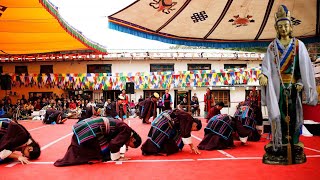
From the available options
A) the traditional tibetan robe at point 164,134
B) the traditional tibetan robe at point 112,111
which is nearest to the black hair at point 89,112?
the traditional tibetan robe at point 112,111

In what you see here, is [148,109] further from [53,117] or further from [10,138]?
[10,138]

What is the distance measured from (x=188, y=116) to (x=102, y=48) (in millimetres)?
6104

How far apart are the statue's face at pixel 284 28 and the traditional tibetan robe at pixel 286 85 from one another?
116 millimetres

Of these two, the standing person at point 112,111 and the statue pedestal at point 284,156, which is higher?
the statue pedestal at point 284,156

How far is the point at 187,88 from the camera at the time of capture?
835 inches

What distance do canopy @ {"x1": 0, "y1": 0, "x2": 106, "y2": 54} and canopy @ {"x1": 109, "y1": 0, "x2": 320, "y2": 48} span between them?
200 cm

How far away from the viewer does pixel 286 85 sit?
150 inches

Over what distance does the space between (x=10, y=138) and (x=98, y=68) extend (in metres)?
17.9

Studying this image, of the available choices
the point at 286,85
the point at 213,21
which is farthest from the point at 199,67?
the point at 286,85

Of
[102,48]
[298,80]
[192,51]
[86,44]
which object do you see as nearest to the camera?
[298,80]

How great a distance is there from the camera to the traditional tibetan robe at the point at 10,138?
464 centimetres

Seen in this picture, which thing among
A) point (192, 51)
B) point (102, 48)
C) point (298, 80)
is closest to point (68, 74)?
point (192, 51)

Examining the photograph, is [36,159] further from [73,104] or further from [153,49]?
[153,49]

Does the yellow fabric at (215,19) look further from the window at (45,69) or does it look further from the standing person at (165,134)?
the window at (45,69)
